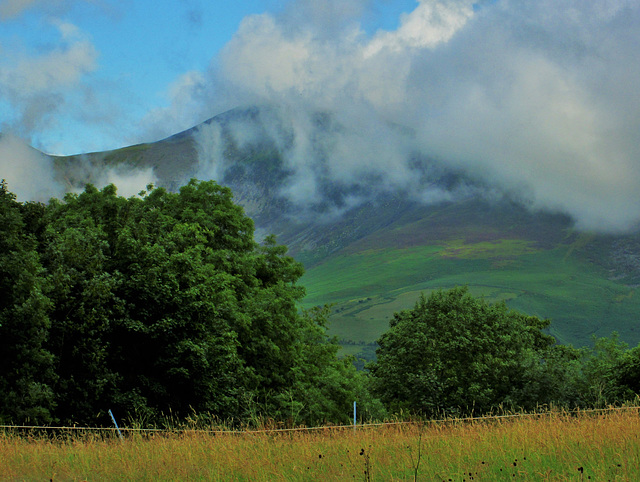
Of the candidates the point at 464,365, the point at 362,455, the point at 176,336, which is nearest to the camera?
the point at 362,455

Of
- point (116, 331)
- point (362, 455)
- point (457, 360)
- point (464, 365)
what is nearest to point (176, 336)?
point (116, 331)

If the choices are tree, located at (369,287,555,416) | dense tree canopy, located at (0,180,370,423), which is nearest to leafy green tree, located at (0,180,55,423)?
dense tree canopy, located at (0,180,370,423)

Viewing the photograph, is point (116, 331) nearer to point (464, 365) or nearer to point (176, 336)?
point (176, 336)

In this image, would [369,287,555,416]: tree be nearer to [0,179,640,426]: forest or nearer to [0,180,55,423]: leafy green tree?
[0,179,640,426]: forest

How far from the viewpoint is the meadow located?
747 centimetres

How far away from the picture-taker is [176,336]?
77.5 ft

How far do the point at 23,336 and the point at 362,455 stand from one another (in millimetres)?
16542

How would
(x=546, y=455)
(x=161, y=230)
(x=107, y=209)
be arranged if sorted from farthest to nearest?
1. (x=107, y=209)
2. (x=161, y=230)
3. (x=546, y=455)

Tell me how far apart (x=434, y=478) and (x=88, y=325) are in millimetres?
18327

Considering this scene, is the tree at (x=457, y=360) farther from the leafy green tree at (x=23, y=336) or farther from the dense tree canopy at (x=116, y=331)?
the leafy green tree at (x=23, y=336)

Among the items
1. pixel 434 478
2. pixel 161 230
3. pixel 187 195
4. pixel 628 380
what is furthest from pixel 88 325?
pixel 628 380

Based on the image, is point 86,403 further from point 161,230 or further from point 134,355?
point 161,230

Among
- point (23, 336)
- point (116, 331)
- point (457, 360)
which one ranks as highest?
point (23, 336)

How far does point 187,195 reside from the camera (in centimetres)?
4247
